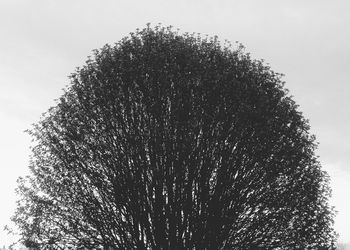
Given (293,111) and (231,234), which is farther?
(293,111)

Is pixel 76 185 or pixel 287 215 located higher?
pixel 76 185

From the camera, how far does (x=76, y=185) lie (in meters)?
23.9

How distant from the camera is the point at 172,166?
2291 centimetres

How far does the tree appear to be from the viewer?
22.8 m

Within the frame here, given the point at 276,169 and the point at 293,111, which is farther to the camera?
the point at 293,111

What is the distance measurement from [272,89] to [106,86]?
984 cm

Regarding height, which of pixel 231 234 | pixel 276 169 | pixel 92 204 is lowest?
pixel 231 234

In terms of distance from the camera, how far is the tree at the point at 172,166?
22797mm

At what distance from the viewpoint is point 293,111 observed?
26.0 meters

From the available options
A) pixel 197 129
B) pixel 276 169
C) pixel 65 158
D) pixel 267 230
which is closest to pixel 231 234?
pixel 267 230

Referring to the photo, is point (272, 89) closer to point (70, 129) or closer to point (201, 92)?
point (201, 92)

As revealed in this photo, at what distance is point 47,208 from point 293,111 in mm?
15354

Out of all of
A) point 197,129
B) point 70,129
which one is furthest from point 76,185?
point 197,129

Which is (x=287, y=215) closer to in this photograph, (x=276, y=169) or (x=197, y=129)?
(x=276, y=169)
